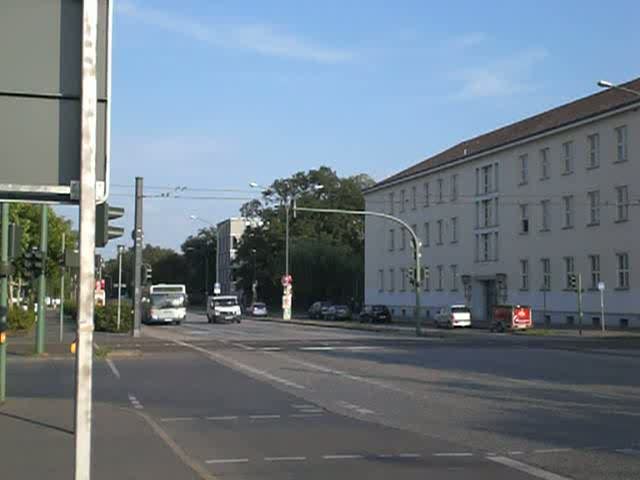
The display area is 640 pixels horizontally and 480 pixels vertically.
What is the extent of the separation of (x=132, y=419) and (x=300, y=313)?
316 ft

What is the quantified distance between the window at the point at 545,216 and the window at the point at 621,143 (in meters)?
8.57

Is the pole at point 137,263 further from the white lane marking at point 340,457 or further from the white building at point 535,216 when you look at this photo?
the white lane marking at point 340,457

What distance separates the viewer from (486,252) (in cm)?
7631

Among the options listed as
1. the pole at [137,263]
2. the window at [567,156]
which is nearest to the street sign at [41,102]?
the pole at [137,263]

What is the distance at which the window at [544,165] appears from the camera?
6731cm

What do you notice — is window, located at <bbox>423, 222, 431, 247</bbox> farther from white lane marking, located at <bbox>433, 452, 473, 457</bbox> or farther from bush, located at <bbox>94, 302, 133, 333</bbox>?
white lane marking, located at <bbox>433, 452, 473, 457</bbox>

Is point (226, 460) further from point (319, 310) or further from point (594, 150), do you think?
point (319, 310)

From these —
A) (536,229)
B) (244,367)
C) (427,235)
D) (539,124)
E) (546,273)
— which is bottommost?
Result: (244,367)

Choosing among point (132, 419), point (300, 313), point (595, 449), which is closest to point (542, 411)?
point (595, 449)

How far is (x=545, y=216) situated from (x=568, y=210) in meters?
2.97

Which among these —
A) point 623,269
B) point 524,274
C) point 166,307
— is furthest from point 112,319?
point 524,274

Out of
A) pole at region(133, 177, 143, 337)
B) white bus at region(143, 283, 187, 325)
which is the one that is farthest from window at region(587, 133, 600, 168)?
pole at region(133, 177, 143, 337)

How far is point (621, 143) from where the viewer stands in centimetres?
5916

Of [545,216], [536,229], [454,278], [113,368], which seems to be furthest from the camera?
[454,278]
